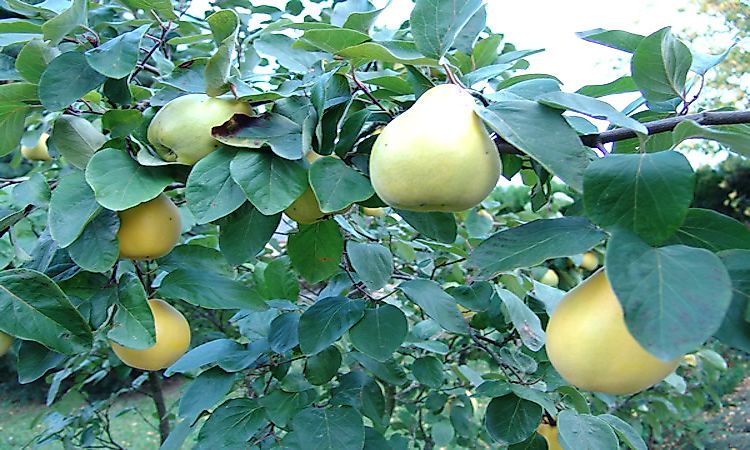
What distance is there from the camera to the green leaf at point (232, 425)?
112 cm

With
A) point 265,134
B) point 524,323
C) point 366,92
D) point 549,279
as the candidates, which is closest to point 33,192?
point 265,134

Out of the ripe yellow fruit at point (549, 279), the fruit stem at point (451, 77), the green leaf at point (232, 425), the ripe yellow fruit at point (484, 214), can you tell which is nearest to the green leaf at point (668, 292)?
the fruit stem at point (451, 77)

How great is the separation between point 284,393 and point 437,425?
103 centimetres

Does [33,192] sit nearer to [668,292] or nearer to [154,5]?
[154,5]

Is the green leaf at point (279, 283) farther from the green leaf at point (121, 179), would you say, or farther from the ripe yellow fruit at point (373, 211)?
the green leaf at point (121, 179)

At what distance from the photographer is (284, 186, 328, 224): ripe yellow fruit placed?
87cm

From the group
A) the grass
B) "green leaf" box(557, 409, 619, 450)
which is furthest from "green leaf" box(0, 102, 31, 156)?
the grass

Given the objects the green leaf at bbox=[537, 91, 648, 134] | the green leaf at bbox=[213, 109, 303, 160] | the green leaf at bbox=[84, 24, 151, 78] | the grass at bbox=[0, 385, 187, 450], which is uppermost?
the green leaf at bbox=[537, 91, 648, 134]

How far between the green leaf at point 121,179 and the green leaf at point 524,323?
69 cm

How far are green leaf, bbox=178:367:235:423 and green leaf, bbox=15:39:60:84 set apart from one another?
0.60 meters

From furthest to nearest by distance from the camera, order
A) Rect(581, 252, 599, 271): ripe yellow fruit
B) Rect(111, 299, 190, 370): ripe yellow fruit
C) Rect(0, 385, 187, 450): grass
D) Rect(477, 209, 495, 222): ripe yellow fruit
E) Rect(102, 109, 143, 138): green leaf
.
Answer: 1. Rect(0, 385, 187, 450): grass
2. Rect(581, 252, 599, 271): ripe yellow fruit
3. Rect(477, 209, 495, 222): ripe yellow fruit
4. Rect(111, 299, 190, 370): ripe yellow fruit
5. Rect(102, 109, 143, 138): green leaf

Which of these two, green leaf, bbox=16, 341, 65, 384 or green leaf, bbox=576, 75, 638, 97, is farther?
green leaf, bbox=16, 341, 65, 384

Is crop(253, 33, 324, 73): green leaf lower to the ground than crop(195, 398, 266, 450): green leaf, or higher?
higher

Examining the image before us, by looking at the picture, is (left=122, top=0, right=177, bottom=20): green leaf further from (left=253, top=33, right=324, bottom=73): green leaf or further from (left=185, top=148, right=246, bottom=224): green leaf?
(left=185, top=148, right=246, bottom=224): green leaf
